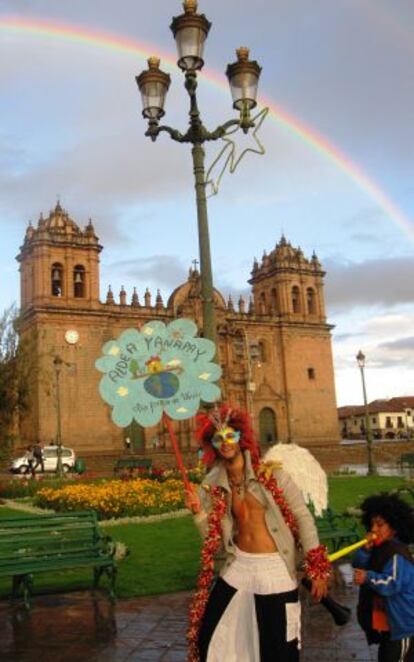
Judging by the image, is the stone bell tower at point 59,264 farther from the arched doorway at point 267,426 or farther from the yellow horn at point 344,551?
the yellow horn at point 344,551

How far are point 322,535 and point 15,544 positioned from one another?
11.6 ft

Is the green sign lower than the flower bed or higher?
higher

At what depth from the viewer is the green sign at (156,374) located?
4.54 metres

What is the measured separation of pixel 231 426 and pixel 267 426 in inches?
1821

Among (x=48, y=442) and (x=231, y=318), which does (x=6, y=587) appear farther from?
(x=231, y=318)

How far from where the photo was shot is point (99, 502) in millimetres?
14281

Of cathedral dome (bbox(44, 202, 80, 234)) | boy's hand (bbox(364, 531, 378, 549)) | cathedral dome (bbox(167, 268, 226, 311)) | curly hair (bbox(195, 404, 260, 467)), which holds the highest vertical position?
cathedral dome (bbox(44, 202, 80, 234))

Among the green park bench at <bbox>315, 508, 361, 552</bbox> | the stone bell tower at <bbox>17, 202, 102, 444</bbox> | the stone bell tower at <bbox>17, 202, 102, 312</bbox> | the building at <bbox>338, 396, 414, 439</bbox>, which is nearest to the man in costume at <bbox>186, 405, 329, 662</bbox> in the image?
the green park bench at <bbox>315, 508, 361, 552</bbox>

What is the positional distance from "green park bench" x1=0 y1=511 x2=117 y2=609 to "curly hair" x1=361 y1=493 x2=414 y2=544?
3.79 meters

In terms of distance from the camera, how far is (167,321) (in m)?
45.1

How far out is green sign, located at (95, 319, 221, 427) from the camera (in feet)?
14.9

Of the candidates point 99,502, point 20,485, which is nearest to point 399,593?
point 99,502

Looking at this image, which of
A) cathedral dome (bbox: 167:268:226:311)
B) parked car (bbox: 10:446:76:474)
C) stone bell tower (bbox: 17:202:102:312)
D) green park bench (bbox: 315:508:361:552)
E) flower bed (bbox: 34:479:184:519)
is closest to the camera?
green park bench (bbox: 315:508:361:552)

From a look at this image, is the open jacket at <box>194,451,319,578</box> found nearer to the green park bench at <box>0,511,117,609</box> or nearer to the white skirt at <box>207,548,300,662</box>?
the white skirt at <box>207,548,300,662</box>
